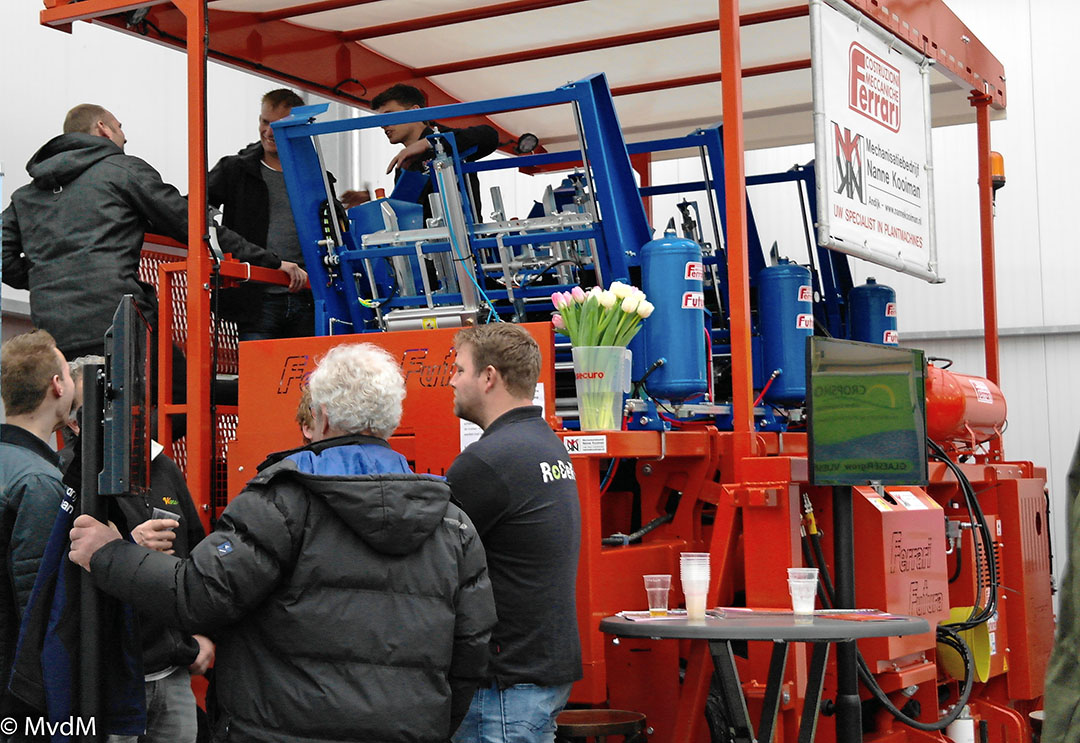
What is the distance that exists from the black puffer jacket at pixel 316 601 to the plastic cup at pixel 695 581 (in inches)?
41.8

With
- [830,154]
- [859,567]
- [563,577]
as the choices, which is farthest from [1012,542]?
[563,577]

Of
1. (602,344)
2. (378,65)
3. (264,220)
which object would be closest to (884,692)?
(602,344)

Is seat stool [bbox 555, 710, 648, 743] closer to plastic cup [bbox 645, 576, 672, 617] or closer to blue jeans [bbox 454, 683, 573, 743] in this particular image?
plastic cup [bbox 645, 576, 672, 617]

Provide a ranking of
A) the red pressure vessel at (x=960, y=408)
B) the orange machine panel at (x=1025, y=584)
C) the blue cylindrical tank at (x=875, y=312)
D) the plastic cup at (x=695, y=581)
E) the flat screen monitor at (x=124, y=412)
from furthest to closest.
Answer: the blue cylindrical tank at (x=875, y=312) < the orange machine panel at (x=1025, y=584) < the red pressure vessel at (x=960, y=408) < the plastic cup at (x=695, y=581) < the flat screen monitor at (x=124, y=412)

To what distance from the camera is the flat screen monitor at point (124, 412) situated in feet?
10.5

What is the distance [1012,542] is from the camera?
6.78 m

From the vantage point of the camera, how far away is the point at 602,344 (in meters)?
4.81

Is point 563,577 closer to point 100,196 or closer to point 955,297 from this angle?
point 100,196

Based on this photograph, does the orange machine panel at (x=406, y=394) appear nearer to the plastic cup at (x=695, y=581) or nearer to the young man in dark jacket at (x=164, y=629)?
the plastic cup at (x=695, y=581)

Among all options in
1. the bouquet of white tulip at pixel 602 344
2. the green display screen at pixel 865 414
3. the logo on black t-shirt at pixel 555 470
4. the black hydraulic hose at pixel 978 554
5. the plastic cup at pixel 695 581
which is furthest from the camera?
the black hydraulic hose at pixel 978 554

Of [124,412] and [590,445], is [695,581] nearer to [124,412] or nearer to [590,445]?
[590,445]

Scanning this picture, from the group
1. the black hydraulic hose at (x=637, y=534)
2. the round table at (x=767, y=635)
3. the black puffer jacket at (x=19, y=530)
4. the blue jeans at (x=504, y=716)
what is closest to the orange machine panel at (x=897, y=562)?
the black hydraulic hose at (x=637, y=534)

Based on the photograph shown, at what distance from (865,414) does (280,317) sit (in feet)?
9.43

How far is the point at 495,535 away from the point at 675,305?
1.58 m
